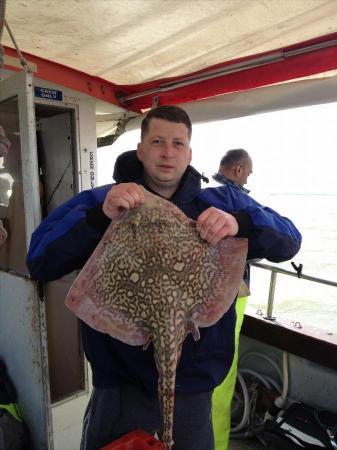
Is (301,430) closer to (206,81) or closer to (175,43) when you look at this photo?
(206,81)

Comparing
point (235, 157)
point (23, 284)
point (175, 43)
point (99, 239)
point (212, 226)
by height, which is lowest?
point (23, 284)

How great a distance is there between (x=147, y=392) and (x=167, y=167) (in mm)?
1261

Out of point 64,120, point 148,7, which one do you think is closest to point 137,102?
point 64,120

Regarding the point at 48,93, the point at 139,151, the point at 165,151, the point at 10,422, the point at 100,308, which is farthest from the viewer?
the point at 48,93

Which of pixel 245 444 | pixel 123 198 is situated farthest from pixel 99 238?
pixel 245 444

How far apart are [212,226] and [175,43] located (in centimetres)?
207

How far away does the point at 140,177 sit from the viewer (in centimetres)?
206

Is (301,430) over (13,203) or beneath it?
beneath

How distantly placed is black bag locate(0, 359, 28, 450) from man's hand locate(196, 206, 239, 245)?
2.36 m

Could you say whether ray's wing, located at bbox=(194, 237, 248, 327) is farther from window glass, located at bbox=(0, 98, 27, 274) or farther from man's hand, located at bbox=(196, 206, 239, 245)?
window glass, located at bbox=(0, 98, 27, 274)

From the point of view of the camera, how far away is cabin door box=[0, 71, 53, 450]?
2.38m

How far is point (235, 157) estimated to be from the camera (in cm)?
396

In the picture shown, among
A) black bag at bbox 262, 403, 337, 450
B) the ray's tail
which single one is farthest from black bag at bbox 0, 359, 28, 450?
black bag at bbox 262, 403, 337, 450

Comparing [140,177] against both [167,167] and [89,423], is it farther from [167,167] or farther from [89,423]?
[89,423]
